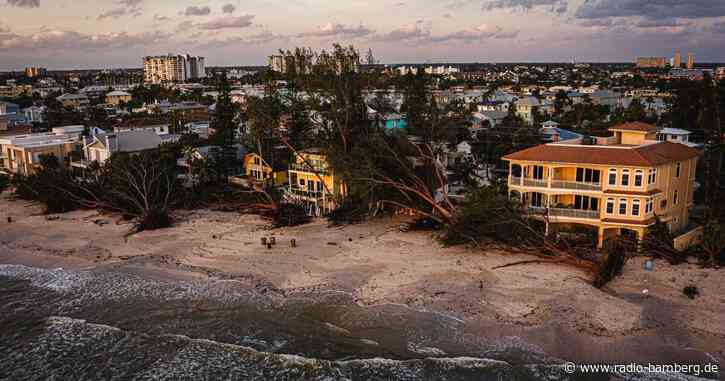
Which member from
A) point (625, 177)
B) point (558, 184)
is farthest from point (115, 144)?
point (625, 177)

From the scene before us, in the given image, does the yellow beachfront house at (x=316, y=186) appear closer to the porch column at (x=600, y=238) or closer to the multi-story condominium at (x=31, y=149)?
the porch column at (x=600, y=238)

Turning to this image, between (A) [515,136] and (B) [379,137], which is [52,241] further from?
(A) [515,136]

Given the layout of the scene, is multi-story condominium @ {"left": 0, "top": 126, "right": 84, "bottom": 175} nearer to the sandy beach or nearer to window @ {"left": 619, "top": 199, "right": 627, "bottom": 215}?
the sandy beach

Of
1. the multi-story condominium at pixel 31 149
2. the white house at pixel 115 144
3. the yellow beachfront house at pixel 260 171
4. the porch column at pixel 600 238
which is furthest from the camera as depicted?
Answer: the multi-story condominium at pixel 31 149

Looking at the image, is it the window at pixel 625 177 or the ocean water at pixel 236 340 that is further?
the window at pixel 625 177

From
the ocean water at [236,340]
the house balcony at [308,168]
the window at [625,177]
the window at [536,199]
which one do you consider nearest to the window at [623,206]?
the window at [625,177]

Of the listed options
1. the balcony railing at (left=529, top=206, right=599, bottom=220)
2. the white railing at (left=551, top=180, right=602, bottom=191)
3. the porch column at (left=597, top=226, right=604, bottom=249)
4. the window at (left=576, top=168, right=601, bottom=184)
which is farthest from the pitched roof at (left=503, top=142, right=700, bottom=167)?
the porch column at (left=597, top=226, right=604, bottom=249)
